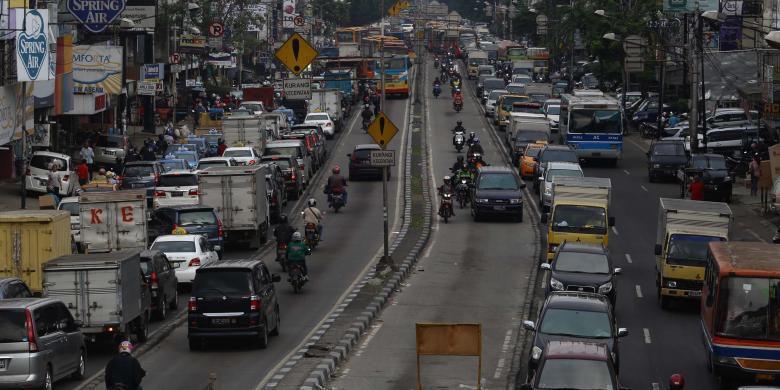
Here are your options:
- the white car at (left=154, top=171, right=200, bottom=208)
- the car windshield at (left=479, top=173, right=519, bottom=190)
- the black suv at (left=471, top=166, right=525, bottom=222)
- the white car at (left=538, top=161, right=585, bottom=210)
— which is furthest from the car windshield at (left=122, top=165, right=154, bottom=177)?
the white car at (left=538, top=161, right=585, bottom=210)

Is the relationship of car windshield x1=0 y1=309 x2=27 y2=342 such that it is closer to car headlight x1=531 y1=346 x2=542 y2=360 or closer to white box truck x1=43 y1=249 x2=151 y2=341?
white box truck x1=43 y1=249 x2=151 y2=341

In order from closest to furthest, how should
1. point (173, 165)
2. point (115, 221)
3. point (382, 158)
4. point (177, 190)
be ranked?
point (382, 158)
point (115, 221)
point (177, 190)
point (173, 165)

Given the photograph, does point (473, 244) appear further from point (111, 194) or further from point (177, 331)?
point (177, 331)

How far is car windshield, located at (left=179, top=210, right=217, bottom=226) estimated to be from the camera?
1506 inches

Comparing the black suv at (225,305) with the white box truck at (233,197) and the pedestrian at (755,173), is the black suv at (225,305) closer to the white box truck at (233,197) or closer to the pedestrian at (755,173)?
the white box truck at (233,197)

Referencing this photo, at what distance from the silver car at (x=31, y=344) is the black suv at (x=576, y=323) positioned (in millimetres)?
7599

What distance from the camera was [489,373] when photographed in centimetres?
2397

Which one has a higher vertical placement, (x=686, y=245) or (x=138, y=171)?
(x=686, y=245)

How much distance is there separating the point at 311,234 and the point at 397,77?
60.5 metres

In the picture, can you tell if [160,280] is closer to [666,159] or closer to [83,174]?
[83,174]

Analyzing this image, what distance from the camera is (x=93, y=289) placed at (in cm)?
2503

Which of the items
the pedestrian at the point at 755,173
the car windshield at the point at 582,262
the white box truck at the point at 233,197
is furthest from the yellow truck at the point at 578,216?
the pedestrian at the point at 755,173

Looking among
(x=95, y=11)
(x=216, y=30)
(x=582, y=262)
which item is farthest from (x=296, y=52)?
(x=216, y=30)

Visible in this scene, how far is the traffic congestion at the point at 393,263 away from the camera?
2205 cm
